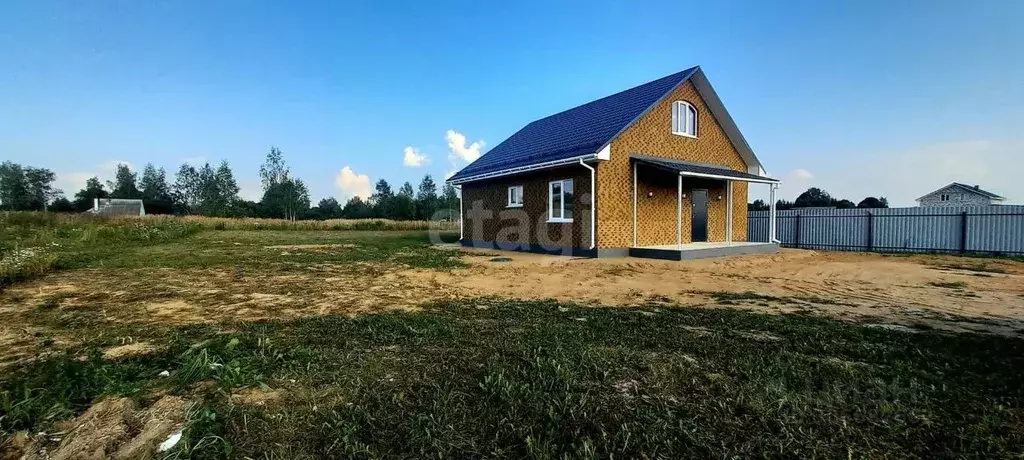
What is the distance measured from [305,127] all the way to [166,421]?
23.8 m

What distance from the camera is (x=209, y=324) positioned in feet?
14.3

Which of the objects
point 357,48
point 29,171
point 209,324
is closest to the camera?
point 209,324

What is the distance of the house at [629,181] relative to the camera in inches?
465

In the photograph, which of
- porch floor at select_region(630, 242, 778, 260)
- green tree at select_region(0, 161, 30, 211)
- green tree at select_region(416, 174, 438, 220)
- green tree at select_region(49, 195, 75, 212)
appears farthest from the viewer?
green tree at select_region(0, 161, 30, 211)

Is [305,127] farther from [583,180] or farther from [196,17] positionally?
[583,180]

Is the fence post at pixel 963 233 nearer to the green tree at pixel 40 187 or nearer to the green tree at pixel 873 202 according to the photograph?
the green tree at pixel 873 202

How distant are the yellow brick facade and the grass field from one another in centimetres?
706

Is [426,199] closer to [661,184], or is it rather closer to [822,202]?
[822,202]

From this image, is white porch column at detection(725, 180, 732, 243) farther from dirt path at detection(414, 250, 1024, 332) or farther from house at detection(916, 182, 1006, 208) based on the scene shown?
house at detection(916, 182, 1006, 208)

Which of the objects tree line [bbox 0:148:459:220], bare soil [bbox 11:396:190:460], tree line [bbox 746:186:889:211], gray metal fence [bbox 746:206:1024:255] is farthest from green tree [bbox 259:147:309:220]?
tree line [bbox 746:186:889:211]

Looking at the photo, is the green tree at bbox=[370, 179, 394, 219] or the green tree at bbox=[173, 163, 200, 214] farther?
the green tree at bbox=[173, 163, 200, 214]

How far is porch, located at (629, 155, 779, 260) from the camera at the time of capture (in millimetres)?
11742

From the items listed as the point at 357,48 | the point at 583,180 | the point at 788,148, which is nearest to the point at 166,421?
the point at 583,180

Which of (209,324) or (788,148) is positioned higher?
(788,148)
